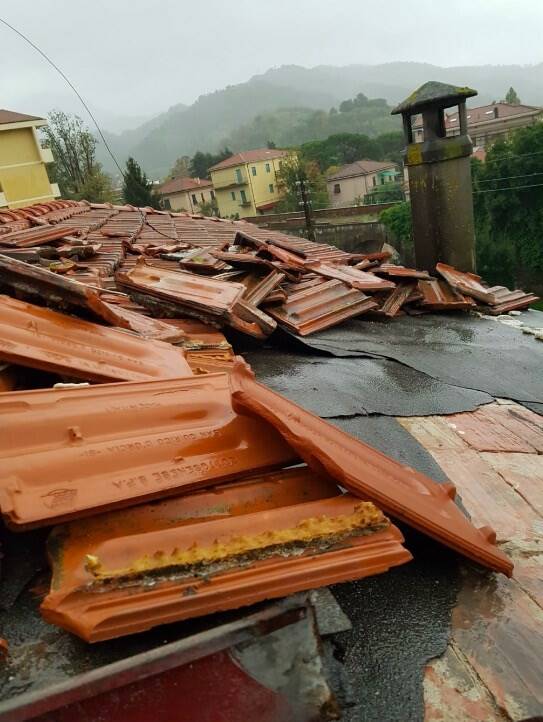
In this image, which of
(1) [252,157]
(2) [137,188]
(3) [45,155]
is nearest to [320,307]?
(3) [45,155]

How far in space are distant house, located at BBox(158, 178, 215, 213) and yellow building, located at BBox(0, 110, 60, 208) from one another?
4237cm

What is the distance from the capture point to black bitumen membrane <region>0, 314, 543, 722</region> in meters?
1.20

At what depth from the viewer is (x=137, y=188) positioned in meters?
43.1

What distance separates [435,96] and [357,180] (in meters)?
56.4

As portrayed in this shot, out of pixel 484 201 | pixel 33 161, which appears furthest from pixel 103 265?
pixel 484 201

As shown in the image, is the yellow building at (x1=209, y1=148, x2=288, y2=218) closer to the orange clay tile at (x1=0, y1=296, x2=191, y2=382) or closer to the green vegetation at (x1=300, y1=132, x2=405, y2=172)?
the green vegetation at (x1=300, y1=132, x2=405, y2=172)

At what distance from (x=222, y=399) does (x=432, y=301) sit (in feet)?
15.4

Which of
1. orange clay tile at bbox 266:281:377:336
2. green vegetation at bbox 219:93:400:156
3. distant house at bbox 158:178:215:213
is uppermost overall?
green vegetation at bbox 219:93:400:156

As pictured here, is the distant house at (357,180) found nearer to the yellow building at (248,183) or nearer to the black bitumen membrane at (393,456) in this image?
the yellow building at (248,183)

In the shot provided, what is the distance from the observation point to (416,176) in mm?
8812

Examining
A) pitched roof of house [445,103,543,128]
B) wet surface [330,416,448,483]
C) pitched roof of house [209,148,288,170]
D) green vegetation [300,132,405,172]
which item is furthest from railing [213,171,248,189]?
wet surface [330,416,448,483]

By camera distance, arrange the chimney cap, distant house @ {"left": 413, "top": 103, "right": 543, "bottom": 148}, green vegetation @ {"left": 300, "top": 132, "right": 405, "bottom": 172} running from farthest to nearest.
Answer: green vegetation @ {"left": 300, "top": 132, "right": 405, "bottom": 172} < distant house @ {"left": 413, "top": 103, "right": 543, "bottom": 148} < the chimney cap

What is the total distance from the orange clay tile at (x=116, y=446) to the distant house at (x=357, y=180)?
203 ft

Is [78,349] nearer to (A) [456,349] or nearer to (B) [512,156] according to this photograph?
(A) [456,349]
